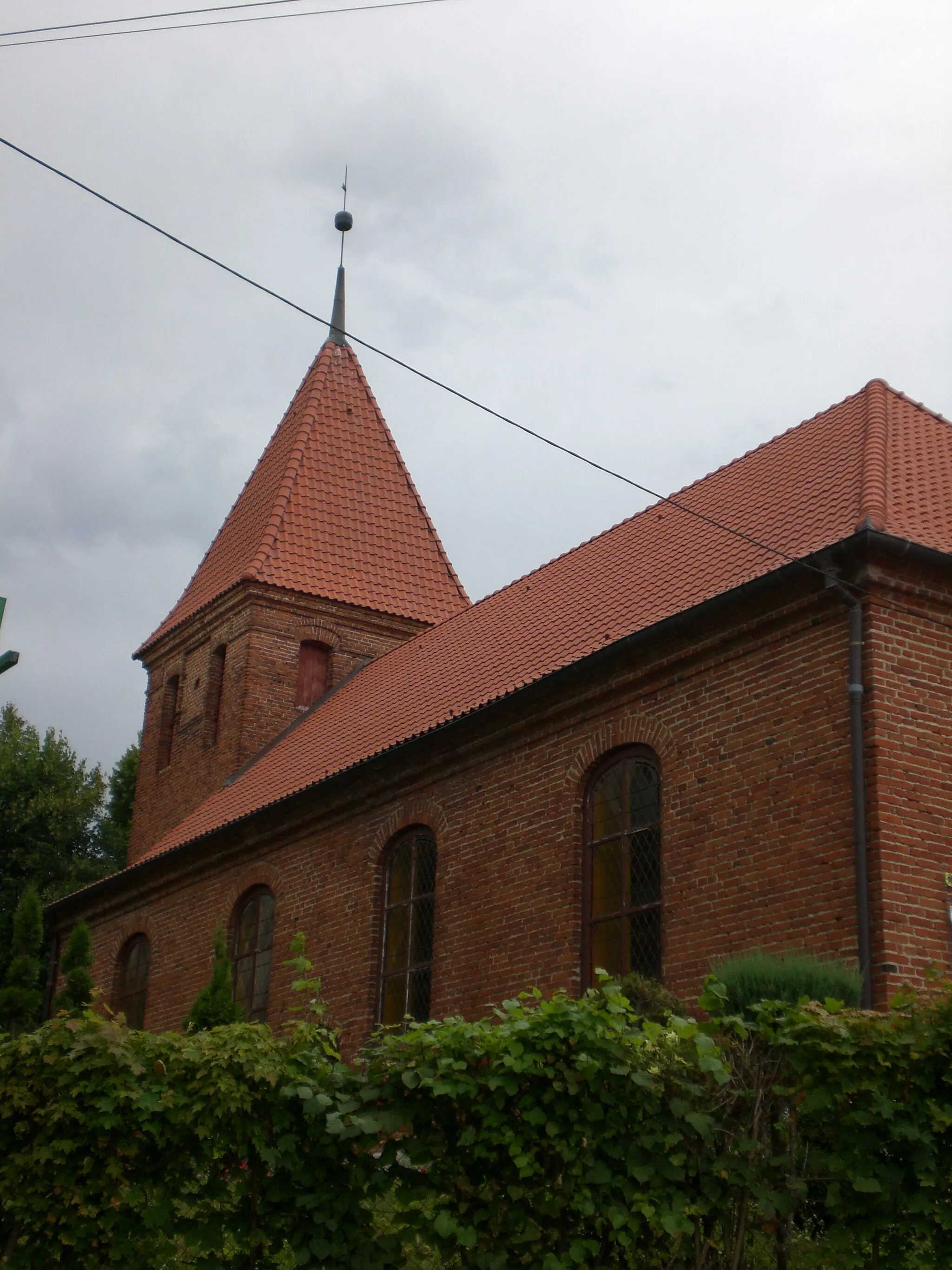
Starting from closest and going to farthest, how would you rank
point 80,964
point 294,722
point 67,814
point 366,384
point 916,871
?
point 916,871 → point 80,964 → point 294,722 → point 366,384 → point 67,814

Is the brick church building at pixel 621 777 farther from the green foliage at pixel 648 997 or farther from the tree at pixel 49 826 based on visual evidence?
the tree at pixel 49 826

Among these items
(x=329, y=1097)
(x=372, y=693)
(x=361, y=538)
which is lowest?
(x=329, y=1097)

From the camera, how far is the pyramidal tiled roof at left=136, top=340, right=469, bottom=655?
2612 centimetres

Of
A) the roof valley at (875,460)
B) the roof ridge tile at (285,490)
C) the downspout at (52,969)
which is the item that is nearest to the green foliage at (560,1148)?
the roof valley at (875,460)

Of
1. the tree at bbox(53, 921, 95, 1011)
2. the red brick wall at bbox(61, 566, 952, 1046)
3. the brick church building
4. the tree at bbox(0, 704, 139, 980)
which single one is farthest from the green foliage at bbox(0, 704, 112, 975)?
the red brick wall at bbox(61, 566, 952, 1046)

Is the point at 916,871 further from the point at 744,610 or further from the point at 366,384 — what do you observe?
the point at 366,384

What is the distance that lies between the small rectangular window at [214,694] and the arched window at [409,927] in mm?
9153

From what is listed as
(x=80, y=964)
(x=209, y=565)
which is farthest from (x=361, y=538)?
(x=80, y=964)

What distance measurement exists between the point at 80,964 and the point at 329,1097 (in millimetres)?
15425

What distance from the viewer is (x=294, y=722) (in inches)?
975

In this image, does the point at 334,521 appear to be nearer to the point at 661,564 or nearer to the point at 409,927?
the point at 409,927

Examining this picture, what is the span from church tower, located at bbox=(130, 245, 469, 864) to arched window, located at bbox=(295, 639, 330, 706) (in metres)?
0.02

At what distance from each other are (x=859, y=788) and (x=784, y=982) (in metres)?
1.96

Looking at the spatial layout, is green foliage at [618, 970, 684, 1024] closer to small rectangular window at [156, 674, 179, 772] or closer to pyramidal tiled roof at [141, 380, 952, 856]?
pyramidal tiled roof at [141, 380, 952, 856]
